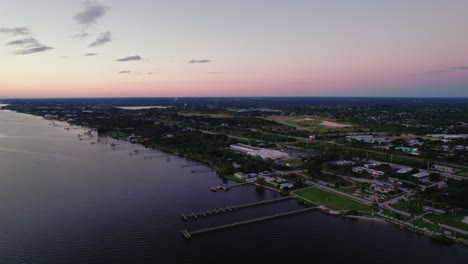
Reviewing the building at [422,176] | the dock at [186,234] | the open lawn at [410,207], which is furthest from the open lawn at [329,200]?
the dock at [186,234]

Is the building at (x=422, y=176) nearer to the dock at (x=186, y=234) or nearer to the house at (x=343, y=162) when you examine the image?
the house at (x=343, y=162)

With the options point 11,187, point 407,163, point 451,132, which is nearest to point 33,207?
point 11,187

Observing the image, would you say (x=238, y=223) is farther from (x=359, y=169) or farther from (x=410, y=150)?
(x=410, y=150)

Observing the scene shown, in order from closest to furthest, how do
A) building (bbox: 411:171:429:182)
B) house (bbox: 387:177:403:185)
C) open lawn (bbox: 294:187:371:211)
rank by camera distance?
open lawn (bbox: 294:187:371:211), house (bbox: 387:177:403:185), building (bbox: 411:171:429:182)

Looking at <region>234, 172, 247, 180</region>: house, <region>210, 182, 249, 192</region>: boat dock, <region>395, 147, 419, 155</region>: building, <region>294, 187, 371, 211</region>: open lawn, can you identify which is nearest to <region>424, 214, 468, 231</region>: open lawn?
<region>294, 187, 371, 211</region>: open lawn

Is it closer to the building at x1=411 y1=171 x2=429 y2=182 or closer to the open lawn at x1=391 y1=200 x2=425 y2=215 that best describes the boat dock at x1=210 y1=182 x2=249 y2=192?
the open lawn at x1=391 y1=200 x2=425 y2=215

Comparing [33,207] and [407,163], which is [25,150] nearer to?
[33,207]
